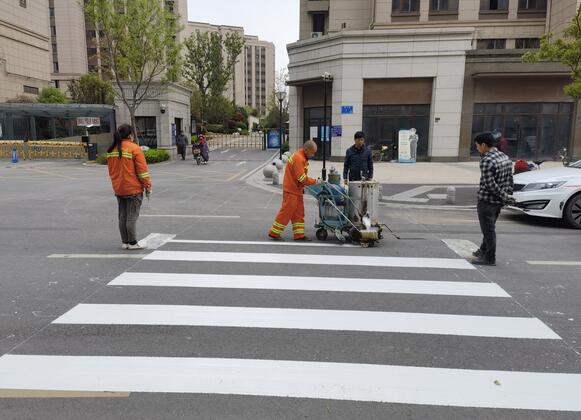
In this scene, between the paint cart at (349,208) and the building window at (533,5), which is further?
the building window at (533,5)

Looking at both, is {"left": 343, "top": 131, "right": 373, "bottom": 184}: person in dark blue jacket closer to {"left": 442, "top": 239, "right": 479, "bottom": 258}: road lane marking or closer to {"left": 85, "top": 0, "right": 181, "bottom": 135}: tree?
{"left": 442, "top": 239, "right": 479, "bottom": 258}: road lane marking

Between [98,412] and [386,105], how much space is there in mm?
25926

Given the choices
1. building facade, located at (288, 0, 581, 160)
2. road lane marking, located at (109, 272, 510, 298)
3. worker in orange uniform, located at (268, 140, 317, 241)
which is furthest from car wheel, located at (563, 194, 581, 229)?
building facade, located at (288, 0, 581, 160)

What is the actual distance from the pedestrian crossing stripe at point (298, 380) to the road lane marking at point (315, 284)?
1864 millimetres

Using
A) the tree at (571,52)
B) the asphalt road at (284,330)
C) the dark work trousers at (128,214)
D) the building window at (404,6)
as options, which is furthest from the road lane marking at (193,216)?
the building window at (404,6)

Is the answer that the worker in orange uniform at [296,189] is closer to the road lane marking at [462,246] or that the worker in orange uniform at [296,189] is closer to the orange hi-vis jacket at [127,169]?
the orange hi-vis jacket at [127,169]

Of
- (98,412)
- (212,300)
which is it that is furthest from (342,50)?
(98,412)

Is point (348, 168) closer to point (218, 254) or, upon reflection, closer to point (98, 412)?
point (218, 254)

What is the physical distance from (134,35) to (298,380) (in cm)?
2607

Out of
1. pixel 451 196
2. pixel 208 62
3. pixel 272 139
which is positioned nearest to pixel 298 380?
pixel 451 196

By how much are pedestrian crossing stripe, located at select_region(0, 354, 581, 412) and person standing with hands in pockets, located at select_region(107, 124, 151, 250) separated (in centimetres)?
371

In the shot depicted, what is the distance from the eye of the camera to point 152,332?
437 centimetres

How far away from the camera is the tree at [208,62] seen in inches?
2216

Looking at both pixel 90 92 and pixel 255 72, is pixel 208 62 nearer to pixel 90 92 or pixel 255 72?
pixel 90 92
